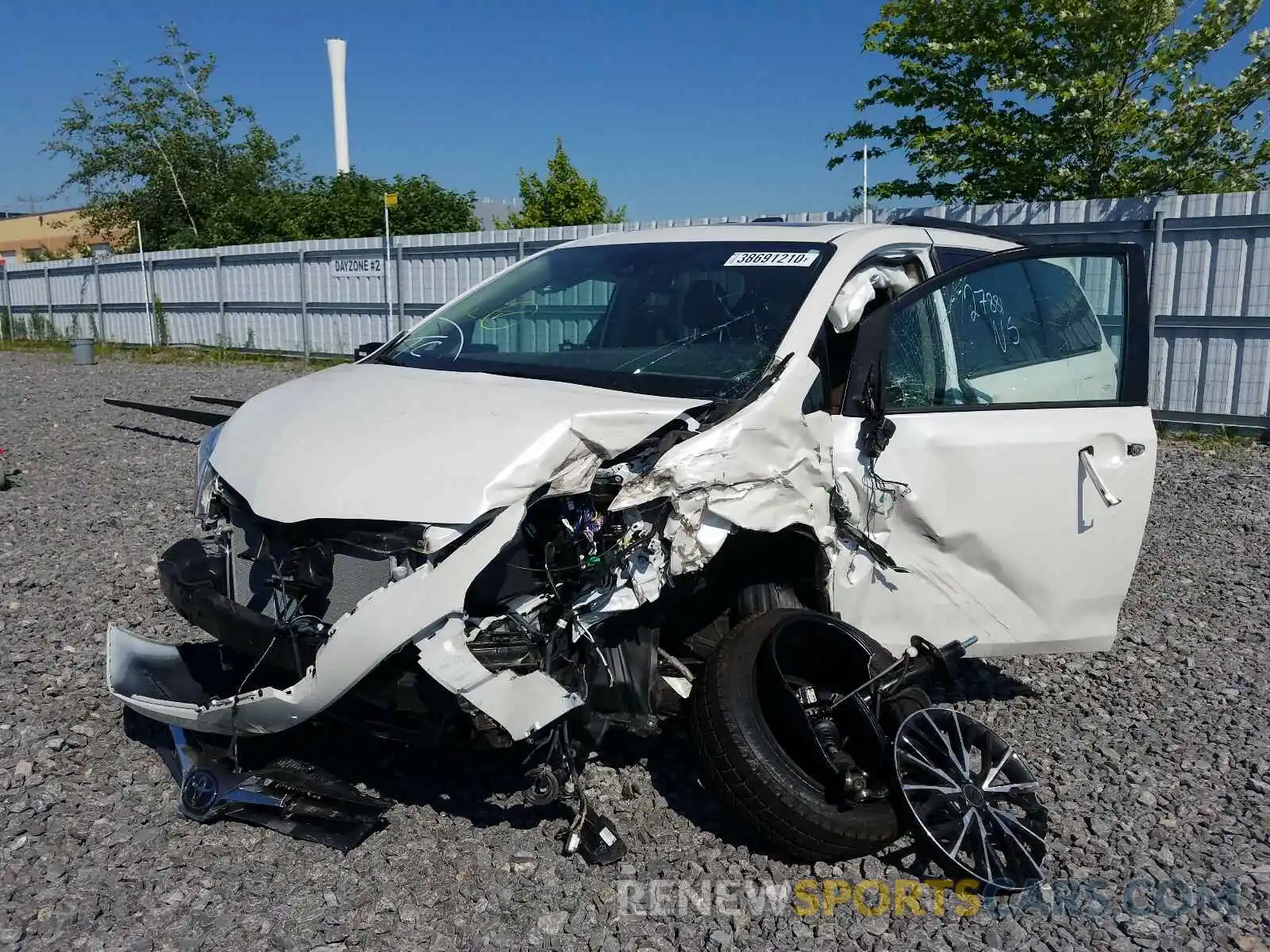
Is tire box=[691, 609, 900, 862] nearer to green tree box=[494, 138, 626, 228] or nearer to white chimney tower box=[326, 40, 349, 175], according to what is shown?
green tree box=[494, 138, 626, 228]

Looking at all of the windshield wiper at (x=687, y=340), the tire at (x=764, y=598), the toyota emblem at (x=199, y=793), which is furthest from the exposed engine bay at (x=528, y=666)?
the windshield wiper at (x=687, y=340)

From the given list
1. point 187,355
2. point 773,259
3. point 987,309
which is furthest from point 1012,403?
point 187,355

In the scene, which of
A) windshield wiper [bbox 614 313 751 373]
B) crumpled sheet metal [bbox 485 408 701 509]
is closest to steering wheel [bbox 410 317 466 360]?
windshield wiper [bbox 614 313 751 373]

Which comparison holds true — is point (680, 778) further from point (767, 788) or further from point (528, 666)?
point (528, 666)

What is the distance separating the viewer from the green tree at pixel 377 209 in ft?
93.9

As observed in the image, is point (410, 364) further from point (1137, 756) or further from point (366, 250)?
point (366, 250)

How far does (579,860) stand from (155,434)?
9327 mm

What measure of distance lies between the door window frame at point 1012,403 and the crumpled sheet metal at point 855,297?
0.33ft

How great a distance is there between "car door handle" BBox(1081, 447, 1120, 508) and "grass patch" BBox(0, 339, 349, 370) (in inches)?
650

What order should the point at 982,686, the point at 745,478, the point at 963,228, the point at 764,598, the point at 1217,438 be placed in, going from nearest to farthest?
the point at 745,478, the point at 764,598, the point at 982,686, the point at 963,228, the point at 1217,438

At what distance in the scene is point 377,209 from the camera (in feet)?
94.9

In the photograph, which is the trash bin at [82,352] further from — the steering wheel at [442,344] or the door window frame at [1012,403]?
the door window frame at [1012,403]

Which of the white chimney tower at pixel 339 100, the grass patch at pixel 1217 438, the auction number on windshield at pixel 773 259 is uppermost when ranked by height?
the white chimney tower at pixel 339 100

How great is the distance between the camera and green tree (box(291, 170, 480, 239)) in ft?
93.9
